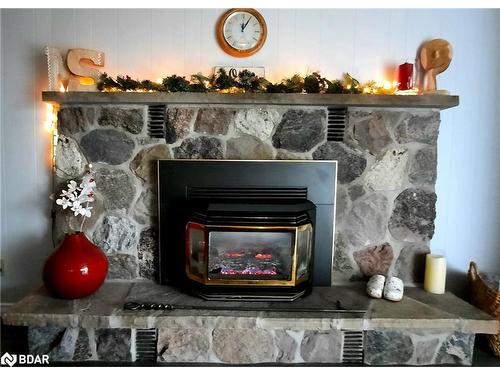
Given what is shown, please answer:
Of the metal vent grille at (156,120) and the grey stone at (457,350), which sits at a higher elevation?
the metal vent grille at (156,120)

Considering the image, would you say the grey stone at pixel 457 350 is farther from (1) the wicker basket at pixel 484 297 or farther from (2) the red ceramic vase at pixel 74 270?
(2) the red ceramic vase at pixel 74 270

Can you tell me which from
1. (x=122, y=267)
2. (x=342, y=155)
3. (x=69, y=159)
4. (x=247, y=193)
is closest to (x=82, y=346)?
(x=122, y=267)

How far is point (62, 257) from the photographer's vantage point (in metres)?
1.96

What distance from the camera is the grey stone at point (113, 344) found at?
1.92m

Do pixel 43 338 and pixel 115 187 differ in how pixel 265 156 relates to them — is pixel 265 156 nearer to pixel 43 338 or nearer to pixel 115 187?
pixel 115 187

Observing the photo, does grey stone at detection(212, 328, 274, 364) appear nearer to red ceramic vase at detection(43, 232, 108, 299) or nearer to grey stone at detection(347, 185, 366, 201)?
red ceramic vase at detection(43, 232, 108, 299)

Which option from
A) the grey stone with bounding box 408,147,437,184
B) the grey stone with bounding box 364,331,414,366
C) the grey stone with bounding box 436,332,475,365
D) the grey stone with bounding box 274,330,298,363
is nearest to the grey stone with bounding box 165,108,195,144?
the grey stone with bounding box 274,330,298,363

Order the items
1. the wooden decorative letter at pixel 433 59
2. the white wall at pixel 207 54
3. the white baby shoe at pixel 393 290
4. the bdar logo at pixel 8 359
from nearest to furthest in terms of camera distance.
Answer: the bdar logo at pixel 8 359
the white baby shoe at pixel 393 290
the wooden decorative letter at pixel 433 59
the white wall at pixel 207 54

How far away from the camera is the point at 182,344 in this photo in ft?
6.31

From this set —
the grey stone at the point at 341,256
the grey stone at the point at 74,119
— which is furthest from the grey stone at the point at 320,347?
the grey stone at the point at 74,119

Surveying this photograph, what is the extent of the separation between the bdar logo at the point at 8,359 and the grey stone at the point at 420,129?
243 cm

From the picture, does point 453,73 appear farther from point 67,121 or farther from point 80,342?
point 80,342
